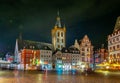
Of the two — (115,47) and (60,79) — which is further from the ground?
(115,47)

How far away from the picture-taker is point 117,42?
3263 inches

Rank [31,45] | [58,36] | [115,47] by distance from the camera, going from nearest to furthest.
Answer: [115,47] → [31,45] → [58,36]

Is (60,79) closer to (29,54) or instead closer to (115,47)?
(115,47)

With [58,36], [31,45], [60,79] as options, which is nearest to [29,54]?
[31,45]

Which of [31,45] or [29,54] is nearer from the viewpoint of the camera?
[29,54]

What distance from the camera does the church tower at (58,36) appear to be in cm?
15000

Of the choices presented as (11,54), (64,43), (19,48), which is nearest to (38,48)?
(19,48)

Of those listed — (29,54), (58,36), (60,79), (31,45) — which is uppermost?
(58,36)

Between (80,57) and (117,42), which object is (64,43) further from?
(117,42)

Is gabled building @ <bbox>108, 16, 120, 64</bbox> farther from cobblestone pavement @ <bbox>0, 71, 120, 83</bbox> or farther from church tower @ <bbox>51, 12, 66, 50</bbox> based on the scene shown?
church tower @ <bbox>51, 12, 66, 50</bbox>

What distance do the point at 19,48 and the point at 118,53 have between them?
77.9 metres

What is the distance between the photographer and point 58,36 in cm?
15350

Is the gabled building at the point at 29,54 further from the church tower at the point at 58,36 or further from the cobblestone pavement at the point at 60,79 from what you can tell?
the cobblestone pavement at the point at 60,79

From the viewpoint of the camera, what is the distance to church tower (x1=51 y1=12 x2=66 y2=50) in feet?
492
